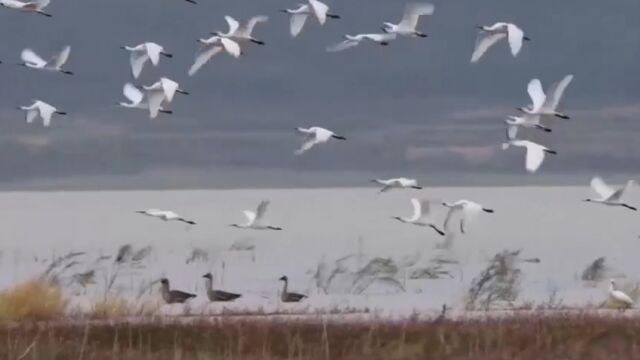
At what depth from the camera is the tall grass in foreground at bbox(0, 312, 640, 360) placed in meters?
17.9

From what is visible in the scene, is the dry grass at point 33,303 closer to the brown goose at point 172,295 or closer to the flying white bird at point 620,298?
the brown goose at point 172,295

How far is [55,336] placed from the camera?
19656 mm

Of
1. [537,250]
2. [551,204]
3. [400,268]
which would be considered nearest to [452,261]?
[400,268]

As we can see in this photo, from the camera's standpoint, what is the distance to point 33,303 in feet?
79.6

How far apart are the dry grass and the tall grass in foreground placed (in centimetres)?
261

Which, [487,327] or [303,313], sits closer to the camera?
[487,327]

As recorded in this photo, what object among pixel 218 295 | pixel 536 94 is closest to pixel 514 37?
pixel 536 94

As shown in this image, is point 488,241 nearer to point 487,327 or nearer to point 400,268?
point 400,268

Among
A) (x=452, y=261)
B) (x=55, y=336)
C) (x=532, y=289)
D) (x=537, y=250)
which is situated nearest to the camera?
(x=55, y=336)

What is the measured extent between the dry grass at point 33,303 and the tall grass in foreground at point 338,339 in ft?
8.56

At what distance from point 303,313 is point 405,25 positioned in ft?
10.8

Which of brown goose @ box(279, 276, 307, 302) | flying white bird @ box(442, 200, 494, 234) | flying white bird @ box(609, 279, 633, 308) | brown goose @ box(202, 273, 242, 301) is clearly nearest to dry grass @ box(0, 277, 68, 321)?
brown goose @ box(202, 273, 242, 301)

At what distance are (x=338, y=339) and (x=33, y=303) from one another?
5799 millimetres

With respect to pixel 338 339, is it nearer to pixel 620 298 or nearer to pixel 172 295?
pixel 620 298
